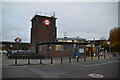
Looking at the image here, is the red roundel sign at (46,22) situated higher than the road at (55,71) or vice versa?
the red roundel sign at (46,22)

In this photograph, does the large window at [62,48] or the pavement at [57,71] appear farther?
the large window at [62,48]

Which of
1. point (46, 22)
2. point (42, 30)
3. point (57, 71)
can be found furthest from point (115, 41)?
point (57, 71)

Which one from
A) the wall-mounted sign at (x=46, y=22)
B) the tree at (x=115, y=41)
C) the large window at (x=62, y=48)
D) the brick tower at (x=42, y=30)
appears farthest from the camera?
the tree at (x=115, y=41)

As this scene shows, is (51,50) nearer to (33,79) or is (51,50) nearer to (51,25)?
(51,25)

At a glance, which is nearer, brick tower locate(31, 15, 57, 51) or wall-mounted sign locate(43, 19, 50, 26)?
brick tower locate(31, 15, 57, 51)

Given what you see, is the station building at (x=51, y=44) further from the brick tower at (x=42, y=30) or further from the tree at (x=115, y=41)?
the tree at (x=115, y=41)

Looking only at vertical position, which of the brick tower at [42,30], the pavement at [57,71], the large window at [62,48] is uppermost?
the brick tower at [42,30]

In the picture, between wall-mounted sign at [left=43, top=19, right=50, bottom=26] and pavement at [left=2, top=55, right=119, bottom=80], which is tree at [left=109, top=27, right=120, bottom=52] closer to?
wall-mounted sign at [left=43, top=19, right=50, bottom=26]

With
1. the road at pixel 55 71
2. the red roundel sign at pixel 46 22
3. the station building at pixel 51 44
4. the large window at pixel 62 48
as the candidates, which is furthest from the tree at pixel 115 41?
the road at pixel 55 71

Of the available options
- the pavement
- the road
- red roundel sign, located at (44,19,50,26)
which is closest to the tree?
red roundel sign, located at (44,19,50,26)

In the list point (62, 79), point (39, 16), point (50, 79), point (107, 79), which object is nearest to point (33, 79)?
point (50, 79)

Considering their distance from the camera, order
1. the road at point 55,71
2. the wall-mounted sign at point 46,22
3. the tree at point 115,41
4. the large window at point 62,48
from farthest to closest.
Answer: the tree at point 115,41 < the wall-mounted sign at point 46,22 < the large window at point 62,48 < the road at point 55,71

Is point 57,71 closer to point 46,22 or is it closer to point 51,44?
point 51,44

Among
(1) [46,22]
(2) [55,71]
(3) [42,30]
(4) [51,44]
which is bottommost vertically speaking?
(2) [55,71]
